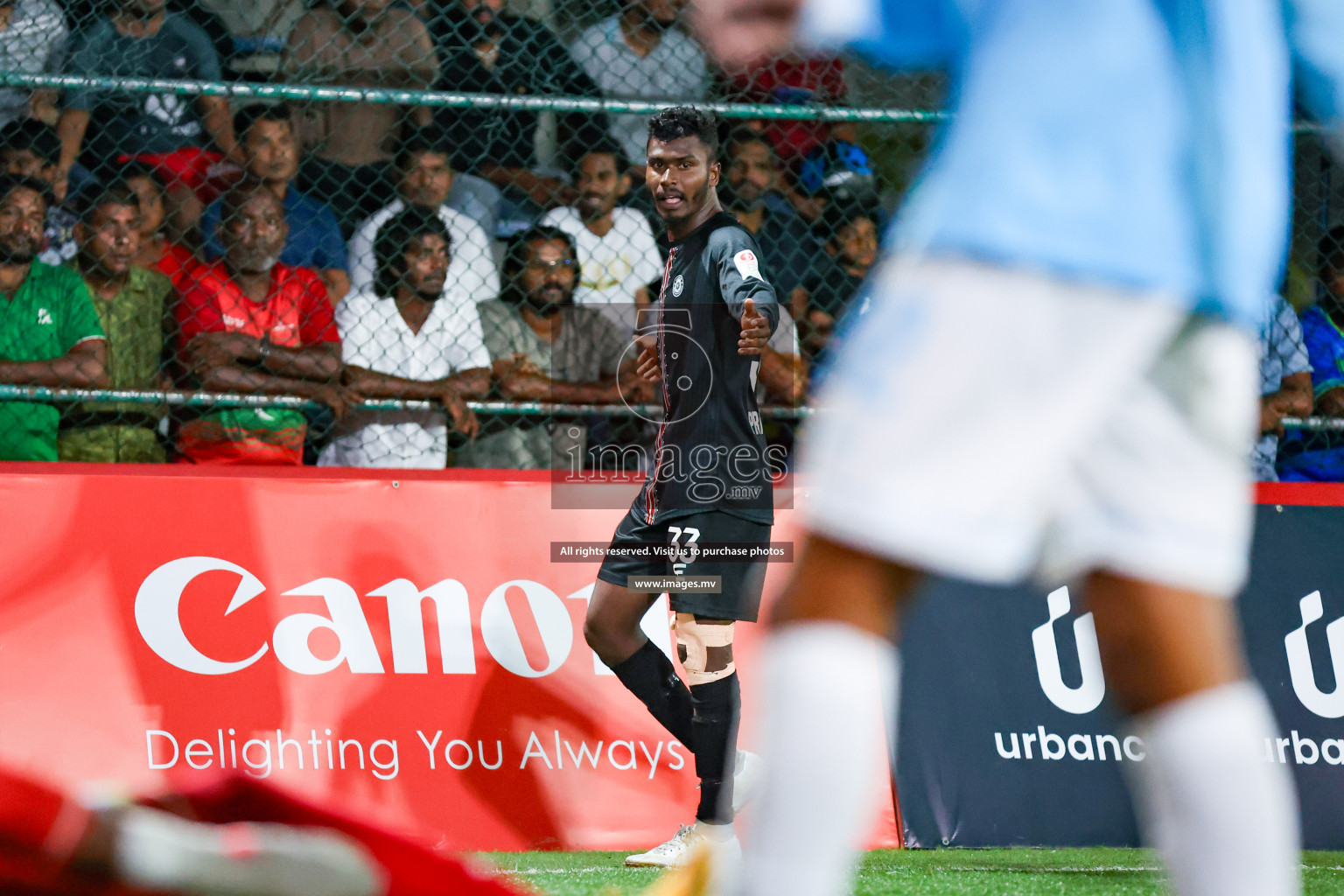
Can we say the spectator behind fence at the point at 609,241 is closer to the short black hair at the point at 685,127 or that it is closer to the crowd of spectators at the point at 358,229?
the crowd of spectators at the point at 358,229

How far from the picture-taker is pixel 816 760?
124 centimetres

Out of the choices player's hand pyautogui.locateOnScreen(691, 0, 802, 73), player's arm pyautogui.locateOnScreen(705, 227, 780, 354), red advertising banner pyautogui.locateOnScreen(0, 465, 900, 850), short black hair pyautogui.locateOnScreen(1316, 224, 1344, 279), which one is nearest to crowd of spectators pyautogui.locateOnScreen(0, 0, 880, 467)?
red advertising banner pyautogui.locateOnScreen(0, 465, 900, 850)

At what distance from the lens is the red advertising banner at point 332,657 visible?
12.8 feet

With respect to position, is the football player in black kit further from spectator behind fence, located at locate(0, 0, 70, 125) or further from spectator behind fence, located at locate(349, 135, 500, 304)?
spectator behind fence, located at locate(0, 0, 70, 125)

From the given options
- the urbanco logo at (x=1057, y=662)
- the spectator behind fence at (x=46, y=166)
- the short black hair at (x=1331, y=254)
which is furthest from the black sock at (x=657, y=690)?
the short black hair at (x=1331, y=254)

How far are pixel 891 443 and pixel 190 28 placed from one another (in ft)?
16.0

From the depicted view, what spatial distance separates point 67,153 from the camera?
492cm

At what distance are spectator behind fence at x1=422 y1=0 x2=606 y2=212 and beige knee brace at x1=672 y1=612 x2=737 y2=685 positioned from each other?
92.1 inches

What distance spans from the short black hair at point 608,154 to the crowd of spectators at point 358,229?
2cm

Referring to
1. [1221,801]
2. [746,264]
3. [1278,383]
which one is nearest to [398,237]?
[746,264]

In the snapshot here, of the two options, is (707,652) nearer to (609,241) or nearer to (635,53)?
(609,241)

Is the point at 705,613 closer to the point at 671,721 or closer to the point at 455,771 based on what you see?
the point at 671,721

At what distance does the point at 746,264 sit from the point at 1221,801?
8.39ft

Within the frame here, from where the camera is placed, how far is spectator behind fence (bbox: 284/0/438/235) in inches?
206
